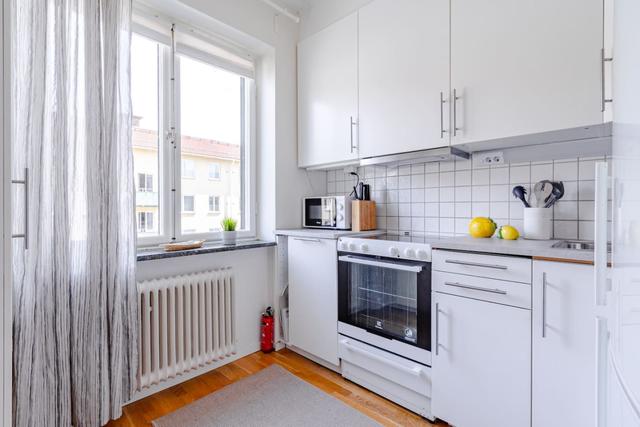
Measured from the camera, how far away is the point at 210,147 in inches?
94.4

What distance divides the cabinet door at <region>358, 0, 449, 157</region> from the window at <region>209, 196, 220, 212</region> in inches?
47.0

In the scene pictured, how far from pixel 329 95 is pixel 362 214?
0.97 metres

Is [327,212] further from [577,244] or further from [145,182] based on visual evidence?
[577,244]

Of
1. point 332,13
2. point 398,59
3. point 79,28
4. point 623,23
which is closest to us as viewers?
point 623,23

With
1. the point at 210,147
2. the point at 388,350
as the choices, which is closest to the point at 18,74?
the point at 210,147

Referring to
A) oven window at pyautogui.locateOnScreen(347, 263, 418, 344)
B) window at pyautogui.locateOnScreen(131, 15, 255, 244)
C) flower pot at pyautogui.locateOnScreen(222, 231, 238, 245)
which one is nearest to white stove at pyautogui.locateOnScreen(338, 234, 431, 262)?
oven window at pyautogui.locateOnScreen(347, 263, 418, 344)

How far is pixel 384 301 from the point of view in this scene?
1.90 m

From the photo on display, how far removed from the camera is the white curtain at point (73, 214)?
1.33 meters

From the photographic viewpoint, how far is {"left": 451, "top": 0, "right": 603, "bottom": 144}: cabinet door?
1.33 m

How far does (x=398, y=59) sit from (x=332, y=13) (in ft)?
2.60

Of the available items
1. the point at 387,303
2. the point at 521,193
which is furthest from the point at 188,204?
the point at 521,193

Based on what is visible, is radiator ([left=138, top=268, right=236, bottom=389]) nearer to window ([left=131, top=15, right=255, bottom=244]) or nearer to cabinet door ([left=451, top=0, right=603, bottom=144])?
window ([left=131, top=15, right=255, bottom=244])

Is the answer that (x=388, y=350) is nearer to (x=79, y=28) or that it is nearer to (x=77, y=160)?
(x=77, y=160)
